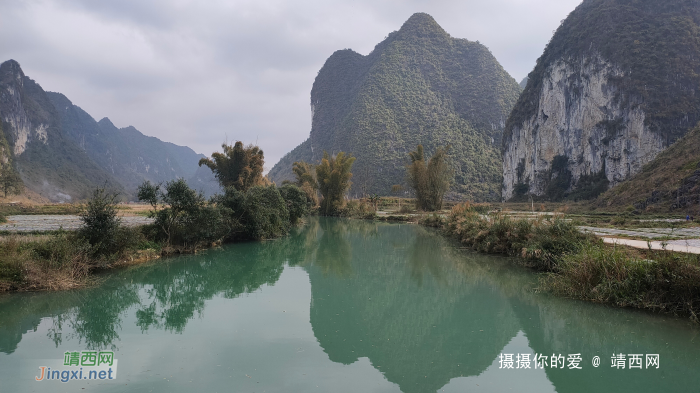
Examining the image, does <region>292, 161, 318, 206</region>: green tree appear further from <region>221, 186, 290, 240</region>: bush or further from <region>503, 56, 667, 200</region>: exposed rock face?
<region>503, 56, 667, 200</region>: exposed rock face

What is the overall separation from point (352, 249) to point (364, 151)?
77.3 meters

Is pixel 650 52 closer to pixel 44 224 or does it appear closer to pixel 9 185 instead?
pixel 44 224

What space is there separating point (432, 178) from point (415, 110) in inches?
2878

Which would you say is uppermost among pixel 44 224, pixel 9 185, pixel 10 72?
pixel 10 72

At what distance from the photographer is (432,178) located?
3512 centimetres

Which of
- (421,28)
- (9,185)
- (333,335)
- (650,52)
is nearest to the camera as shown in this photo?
(333,335)

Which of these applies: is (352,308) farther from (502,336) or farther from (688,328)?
(688,328)

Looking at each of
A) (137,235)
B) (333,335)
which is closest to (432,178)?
(137,235)

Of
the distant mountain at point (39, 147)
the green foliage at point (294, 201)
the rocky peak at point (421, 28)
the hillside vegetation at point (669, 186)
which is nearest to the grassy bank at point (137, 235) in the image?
the green foliage at point (294, 201)

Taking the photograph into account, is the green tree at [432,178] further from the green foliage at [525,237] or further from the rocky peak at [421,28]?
the rocky peak at [421,28]

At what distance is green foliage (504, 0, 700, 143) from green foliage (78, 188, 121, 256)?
2216 inches

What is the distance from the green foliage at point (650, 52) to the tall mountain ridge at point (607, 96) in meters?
0.11

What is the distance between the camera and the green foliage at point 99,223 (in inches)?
→ 432

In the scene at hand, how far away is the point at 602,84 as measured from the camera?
51781 millimetres
